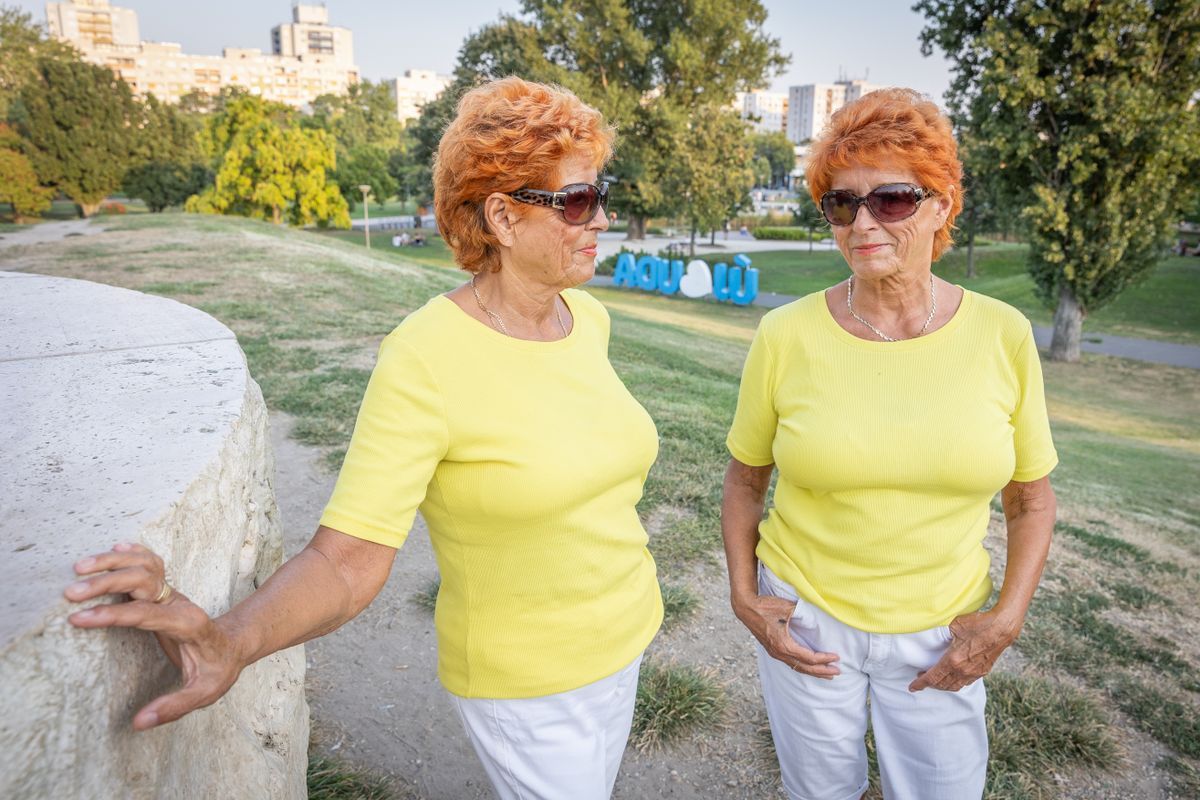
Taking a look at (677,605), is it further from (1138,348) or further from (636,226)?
(636,226)

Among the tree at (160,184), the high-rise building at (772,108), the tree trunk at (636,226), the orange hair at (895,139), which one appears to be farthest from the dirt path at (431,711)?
the high-rise building at (772,108)

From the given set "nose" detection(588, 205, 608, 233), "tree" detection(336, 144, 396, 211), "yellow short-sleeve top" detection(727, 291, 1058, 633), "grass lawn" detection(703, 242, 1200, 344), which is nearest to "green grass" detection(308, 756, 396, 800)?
"yellow short-sleeve top" detection(727, 291, 1058, 633)

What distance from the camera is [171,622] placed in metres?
1.02

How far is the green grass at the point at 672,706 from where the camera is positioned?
2.95 metres

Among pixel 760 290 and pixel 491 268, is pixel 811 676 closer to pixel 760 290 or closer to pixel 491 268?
pixel 491 268

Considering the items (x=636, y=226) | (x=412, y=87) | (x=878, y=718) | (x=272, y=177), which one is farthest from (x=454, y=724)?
(x=412, y=87)

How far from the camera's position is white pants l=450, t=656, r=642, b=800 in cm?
172

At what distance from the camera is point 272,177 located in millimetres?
32312

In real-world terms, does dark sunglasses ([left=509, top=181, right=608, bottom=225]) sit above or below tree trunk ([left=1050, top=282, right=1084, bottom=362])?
above

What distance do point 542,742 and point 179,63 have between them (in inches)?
7607

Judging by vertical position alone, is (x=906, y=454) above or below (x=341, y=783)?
above

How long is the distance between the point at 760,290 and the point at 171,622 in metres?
30.0

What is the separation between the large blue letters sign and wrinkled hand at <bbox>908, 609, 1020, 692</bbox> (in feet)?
76.8

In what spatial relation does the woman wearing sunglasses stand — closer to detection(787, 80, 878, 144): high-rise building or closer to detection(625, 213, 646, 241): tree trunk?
detection(625, 213, 646, 241): tree trunk
